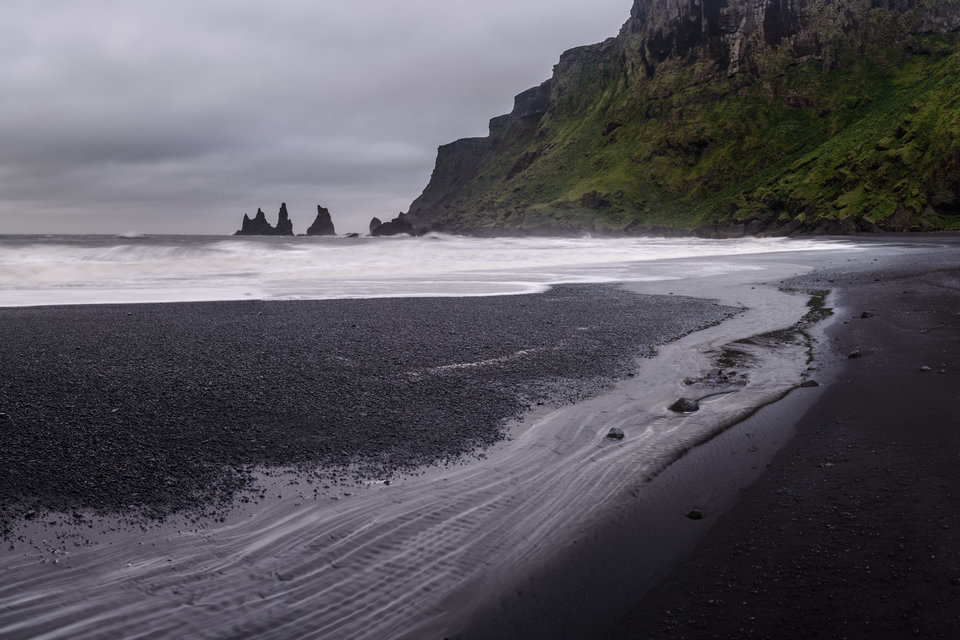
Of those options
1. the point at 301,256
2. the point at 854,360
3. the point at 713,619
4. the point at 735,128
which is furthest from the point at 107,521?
the point at 735,128

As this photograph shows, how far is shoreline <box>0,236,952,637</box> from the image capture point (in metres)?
3.28

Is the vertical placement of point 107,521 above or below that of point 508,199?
below

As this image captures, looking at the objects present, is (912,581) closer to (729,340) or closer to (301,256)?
(729,340)

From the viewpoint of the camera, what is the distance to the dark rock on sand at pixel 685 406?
674 centimetres

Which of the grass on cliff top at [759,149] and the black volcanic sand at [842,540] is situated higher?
the grass on cliff top at [759,149]

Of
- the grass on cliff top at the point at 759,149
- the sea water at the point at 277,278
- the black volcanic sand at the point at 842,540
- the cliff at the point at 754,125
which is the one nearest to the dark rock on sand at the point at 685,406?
the black volcanic sand at the point at 842,540

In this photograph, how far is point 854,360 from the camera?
8.63 m

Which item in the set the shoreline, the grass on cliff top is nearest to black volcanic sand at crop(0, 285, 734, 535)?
the shoreline

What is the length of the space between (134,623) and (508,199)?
511 ft

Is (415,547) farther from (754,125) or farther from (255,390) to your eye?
(754,125)

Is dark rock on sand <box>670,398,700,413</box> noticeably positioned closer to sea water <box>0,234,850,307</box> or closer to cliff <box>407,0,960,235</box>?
sea water <box>0,234,850,307</box>

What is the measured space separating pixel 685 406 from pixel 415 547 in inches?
153

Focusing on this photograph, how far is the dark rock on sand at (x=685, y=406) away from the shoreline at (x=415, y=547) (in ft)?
3.71

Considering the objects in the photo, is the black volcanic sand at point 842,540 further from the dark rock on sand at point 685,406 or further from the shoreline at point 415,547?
the dark rock on sand at point 685,406
